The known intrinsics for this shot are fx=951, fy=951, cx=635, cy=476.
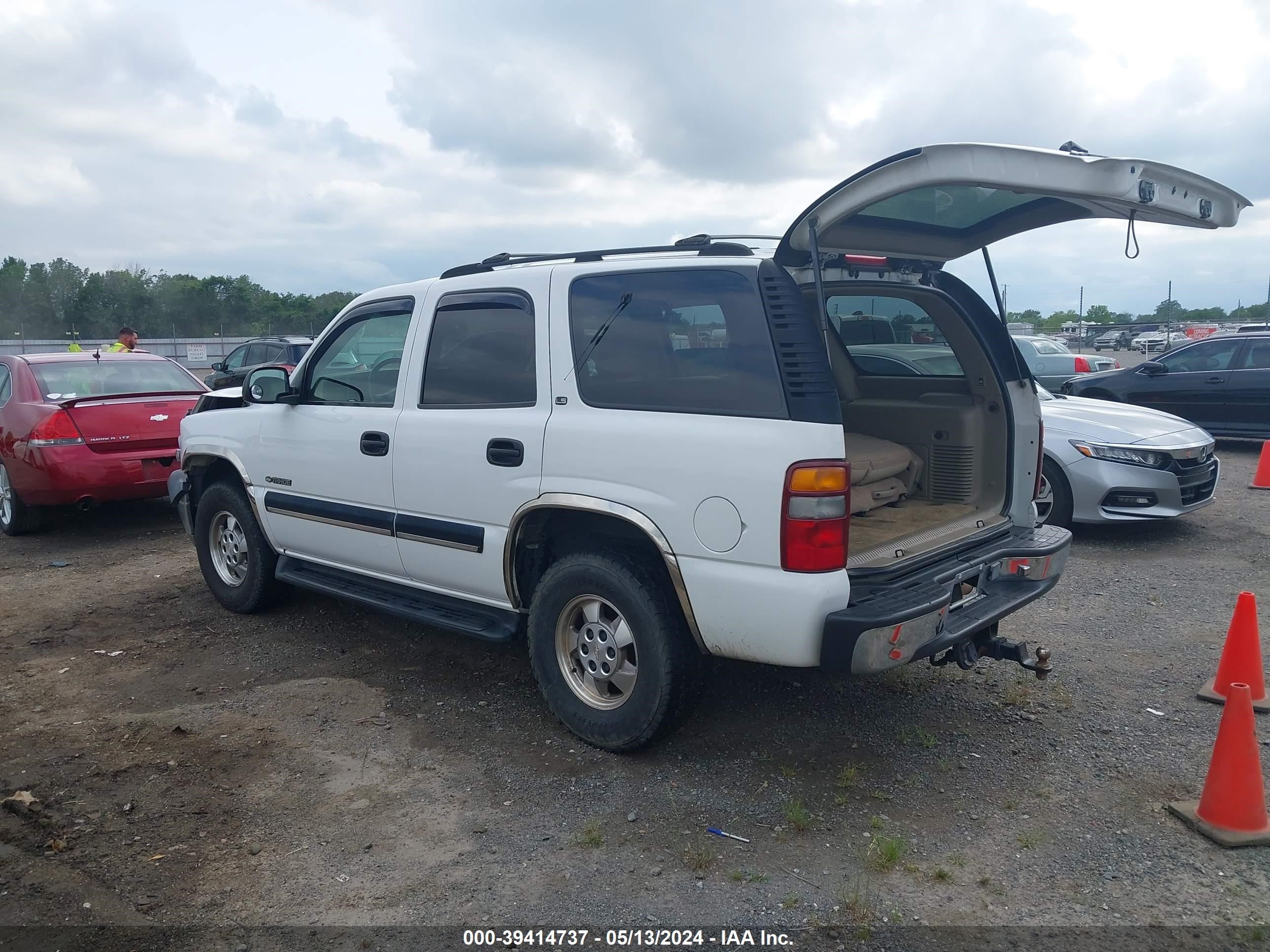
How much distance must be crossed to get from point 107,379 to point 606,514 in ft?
22.3

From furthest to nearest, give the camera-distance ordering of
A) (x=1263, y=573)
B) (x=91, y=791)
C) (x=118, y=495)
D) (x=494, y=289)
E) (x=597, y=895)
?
(x=118, y=495) → (x=1263, y=573) → (x=494, y=289) → (x=91, y=791) → (x=597, y=895)

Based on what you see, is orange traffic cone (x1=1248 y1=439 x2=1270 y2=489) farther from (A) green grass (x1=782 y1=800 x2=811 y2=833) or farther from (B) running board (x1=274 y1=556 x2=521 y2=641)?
(B) running board (x1=274 y1=556 x2=521 y2=641)

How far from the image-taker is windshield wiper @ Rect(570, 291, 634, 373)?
12.7 feet

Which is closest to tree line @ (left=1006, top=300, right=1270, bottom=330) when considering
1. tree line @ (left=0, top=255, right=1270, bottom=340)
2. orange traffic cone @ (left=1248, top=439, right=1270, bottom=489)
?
tree line @ (left=0, top=255, right=1270, bottom=340)

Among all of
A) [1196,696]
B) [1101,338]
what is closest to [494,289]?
[1196,696]

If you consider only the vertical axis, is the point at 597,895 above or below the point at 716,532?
below

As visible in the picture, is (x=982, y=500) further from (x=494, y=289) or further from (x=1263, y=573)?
(x=1263, y=573)

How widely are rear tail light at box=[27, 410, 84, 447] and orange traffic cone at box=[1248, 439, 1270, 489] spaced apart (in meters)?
11.1

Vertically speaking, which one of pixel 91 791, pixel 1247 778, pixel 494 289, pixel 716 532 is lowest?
pixel 91 791

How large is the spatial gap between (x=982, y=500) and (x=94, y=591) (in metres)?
5.93

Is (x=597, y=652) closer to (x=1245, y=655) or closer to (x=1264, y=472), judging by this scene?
(x=1245, y=655)

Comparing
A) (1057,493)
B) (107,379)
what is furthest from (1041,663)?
(107,379)

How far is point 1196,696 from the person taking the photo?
453 cm

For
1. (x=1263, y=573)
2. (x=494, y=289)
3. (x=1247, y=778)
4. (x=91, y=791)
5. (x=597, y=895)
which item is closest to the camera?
(x=597, y=895)
